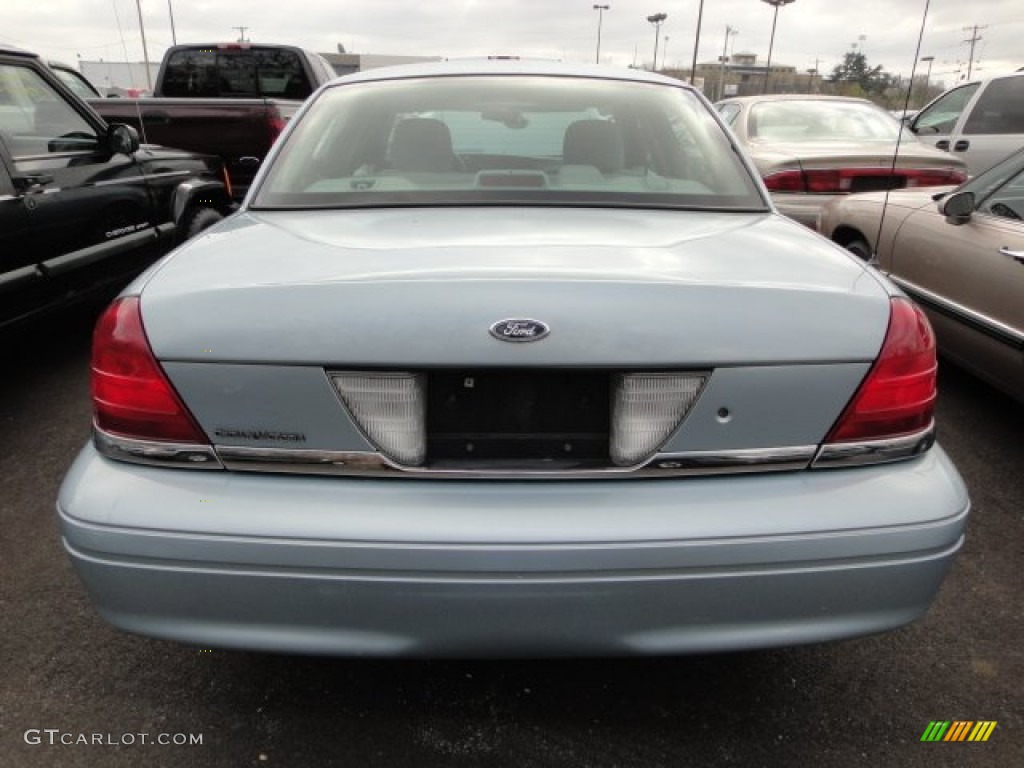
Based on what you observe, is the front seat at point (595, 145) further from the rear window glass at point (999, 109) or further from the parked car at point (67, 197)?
the rear window glass at point (999, 109)

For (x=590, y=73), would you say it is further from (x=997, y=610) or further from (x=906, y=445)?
(x=997, y=610)

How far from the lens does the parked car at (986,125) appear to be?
807cm

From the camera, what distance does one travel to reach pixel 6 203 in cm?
380

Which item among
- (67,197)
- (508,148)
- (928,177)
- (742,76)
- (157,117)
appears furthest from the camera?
(742,76)

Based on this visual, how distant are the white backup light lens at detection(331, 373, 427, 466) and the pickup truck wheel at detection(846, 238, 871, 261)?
4020mm

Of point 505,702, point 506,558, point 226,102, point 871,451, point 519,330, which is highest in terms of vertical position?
point 519,330

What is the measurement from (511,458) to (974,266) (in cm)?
300

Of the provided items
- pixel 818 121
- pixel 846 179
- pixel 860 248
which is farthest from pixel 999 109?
pixel 860 248

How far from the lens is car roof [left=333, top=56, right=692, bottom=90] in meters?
2.97

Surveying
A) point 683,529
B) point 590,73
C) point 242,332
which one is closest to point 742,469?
point 683,529

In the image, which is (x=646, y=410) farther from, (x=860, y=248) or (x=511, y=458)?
(x=860, y=248)

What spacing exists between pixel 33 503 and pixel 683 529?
2728mm

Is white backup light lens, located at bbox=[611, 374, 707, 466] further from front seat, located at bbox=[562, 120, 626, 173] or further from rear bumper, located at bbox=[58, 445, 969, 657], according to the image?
front seat, located at bbox=[562, 120, 626, 173]

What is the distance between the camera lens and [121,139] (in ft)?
15.6
